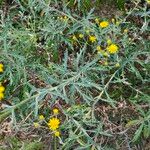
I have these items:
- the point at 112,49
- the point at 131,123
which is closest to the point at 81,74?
the point at 112,49

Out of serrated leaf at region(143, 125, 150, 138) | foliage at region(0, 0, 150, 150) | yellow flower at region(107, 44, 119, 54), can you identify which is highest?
yellow flower at region(107, 44, 119, 54)

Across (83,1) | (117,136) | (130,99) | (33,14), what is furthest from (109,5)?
(117,136)

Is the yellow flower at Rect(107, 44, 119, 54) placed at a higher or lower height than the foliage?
higher

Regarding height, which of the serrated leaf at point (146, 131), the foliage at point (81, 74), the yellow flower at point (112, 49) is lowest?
the serrated leaf at point (146, 131)

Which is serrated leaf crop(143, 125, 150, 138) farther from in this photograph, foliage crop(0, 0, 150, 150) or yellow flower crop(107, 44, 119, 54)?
yellow flower crop(107, 44, 119, 54)

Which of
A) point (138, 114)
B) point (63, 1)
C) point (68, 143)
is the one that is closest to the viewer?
point (68, 143)

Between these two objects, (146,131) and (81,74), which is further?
(81,74)

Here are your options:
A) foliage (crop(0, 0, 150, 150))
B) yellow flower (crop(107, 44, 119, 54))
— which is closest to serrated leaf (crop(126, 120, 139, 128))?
foliage (crop(0, 0, 150, 150))

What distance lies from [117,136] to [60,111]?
1.34ft

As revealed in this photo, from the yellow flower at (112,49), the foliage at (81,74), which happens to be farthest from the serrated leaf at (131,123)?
the yellow flower at (112,49)

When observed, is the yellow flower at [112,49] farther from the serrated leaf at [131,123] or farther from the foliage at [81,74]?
the serrated leaf at [131,123]

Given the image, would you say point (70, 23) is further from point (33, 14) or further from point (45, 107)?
point (45, 107)

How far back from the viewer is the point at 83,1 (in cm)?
304

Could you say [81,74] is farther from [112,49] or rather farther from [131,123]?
[131,123]
